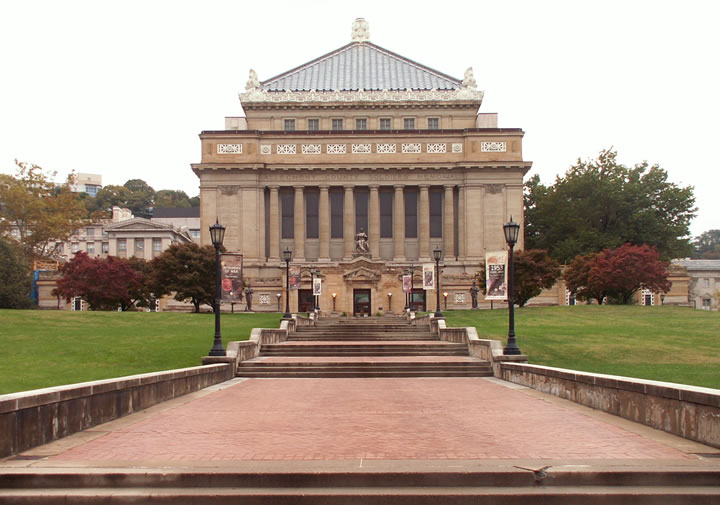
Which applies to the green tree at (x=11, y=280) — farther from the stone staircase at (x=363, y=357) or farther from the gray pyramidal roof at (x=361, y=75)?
the gray pyramidal roof at (x=361, y=75)

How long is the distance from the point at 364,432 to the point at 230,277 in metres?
14.8

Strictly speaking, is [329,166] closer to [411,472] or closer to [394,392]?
[394,392]

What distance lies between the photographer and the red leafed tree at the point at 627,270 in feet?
198

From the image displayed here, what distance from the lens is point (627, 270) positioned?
6044 centimetres

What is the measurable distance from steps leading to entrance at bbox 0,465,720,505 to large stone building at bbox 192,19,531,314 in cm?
6863

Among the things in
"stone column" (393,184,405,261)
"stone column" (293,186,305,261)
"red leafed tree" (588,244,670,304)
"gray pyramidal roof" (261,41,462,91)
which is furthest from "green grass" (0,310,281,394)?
"gray pyramidal roof" (261,41,462,91)

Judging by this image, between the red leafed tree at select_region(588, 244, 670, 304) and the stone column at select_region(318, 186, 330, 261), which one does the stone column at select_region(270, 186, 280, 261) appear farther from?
the red leafed tree at select_region(588, 244, 670, 304)

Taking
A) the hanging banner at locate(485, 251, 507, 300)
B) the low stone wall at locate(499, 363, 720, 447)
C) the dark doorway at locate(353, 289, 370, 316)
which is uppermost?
the hanging banner at locate(485, 251, 507, 300)

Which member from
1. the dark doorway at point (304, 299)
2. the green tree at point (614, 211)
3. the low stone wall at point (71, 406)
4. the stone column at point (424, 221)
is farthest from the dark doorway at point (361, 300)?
the low stone wall at point (71, 406)

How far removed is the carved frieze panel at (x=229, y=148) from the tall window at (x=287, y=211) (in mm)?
7147

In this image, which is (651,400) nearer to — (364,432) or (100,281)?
(364,432)

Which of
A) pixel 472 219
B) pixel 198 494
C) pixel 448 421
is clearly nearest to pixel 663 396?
pixel 448 421

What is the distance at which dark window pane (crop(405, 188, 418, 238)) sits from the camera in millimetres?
84688

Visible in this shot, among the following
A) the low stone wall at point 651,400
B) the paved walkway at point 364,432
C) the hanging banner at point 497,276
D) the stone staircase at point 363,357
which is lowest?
the stone staircase at point 363,357
